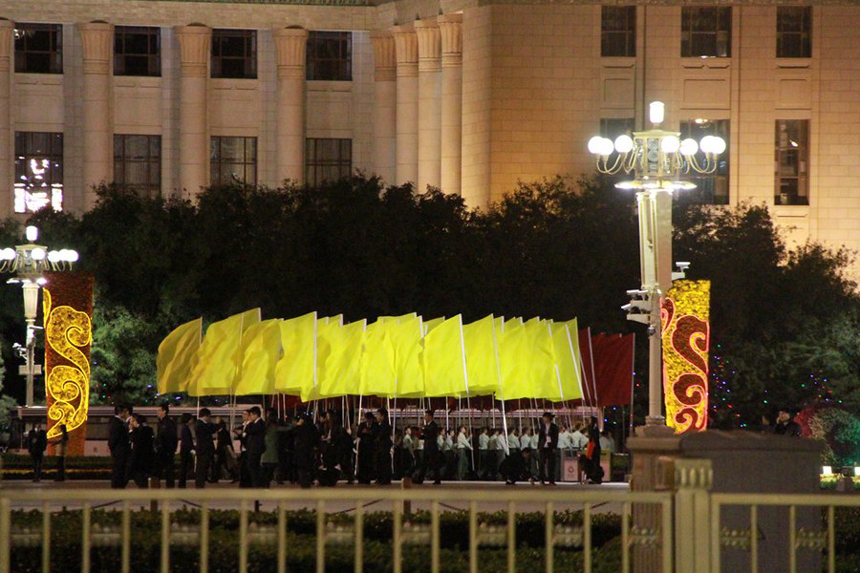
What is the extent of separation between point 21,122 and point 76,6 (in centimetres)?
478

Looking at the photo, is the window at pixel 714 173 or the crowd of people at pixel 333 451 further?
the window at pixel 714 173

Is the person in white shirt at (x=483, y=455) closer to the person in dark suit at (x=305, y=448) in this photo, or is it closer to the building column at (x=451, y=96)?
the person in dark suit at (x=305, y=448)

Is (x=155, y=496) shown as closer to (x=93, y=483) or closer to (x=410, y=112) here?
(x=93, y=483)

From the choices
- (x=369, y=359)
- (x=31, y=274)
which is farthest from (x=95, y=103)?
(x=369, y=359)

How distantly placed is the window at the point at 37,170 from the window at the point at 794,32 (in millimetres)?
26282

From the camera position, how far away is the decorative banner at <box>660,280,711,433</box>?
131ft

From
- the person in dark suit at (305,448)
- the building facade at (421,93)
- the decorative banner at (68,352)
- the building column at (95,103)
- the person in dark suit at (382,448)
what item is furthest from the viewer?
the building column at (95,103)

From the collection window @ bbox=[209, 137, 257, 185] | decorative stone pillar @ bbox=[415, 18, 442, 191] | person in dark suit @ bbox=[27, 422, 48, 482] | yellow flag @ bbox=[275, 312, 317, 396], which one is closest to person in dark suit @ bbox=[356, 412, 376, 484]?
yellow flag @ bbox=[275, 312, 317, 396]

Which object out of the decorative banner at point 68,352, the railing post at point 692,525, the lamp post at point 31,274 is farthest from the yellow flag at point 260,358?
the railing post at point 692,525

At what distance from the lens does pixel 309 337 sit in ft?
116

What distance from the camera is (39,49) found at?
244 feet

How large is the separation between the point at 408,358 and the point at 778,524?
25.3 meters

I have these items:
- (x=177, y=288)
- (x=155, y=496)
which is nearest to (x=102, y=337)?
(x=177, y=288)

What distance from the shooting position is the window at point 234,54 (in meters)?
75.1
